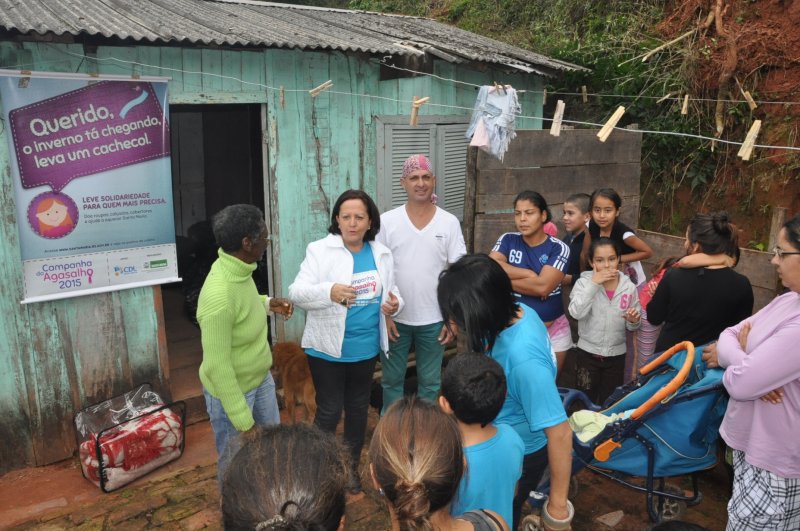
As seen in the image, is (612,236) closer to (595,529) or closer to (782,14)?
(595,529)

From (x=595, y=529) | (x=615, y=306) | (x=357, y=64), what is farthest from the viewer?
(x=357, y=64)

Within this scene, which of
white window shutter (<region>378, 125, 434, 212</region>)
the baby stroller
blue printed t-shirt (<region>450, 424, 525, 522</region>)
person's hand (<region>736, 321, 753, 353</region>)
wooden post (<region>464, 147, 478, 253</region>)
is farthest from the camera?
white window shutter (<region>378, 125, 434, 212</region>)

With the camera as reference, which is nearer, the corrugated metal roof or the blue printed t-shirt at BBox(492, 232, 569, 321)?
the corrugated metal roof

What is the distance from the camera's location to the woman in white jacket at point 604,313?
423cm

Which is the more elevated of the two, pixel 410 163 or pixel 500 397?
pixel 410 163

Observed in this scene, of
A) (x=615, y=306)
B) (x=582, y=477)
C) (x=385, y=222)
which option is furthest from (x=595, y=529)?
(x=385, y=222)

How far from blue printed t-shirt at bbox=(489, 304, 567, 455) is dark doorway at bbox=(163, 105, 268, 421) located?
17.5ft

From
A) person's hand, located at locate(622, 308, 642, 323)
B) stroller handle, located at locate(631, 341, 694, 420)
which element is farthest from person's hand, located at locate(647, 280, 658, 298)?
stroller handle, located at locate(631, 341, 694, 420)

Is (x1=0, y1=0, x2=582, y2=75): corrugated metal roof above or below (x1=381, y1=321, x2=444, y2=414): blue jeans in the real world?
above

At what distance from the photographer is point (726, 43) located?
8227 mm

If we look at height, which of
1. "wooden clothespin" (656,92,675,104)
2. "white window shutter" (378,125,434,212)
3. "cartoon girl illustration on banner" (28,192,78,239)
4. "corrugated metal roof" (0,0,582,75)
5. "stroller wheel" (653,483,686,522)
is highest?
"corrugated metal roof" (0,0,582,75)

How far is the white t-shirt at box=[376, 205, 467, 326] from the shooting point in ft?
14.5

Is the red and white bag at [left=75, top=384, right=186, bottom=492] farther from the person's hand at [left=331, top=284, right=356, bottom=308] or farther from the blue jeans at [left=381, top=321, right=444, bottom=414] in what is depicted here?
the person's hand at [left=331, top=284, right=356, bottom=308]

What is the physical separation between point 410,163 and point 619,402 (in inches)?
85.2
